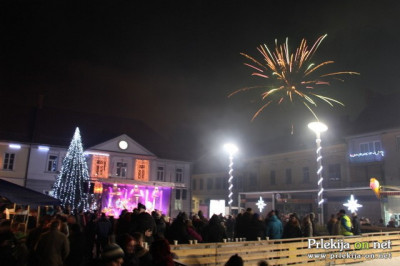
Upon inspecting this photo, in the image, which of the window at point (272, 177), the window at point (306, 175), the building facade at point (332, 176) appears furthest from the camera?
the window at point (272, 177)

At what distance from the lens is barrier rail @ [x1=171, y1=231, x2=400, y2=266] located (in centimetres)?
896

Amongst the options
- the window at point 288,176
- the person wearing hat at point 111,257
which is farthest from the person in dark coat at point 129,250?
the window at point 288,176

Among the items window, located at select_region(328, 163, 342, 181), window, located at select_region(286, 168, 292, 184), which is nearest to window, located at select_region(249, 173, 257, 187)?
window, located at select_region(286, 168, 292, 184)

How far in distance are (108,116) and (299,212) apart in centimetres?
2570

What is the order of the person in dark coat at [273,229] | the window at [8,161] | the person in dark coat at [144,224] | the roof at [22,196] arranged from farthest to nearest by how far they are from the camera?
the window at [8,161] → the roof at [22,196] → the person in dark coat at [273,229] → the person in dark coat at [144,224]

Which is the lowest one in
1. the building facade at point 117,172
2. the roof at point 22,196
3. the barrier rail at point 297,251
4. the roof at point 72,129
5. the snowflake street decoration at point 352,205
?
the barrier rail at point 297,251

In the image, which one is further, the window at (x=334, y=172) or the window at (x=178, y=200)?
the window at (x=178, y=200)

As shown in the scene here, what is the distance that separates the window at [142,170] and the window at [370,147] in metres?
22.4

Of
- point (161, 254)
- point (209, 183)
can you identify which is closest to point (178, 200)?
point (209, 183)

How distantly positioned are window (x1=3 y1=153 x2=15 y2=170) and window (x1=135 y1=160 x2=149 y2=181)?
12.4 m

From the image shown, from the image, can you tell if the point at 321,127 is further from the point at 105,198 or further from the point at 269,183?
the point at 269,183

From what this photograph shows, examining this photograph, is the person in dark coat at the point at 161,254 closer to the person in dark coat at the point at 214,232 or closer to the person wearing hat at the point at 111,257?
the person wearing hat at the point at 111,257

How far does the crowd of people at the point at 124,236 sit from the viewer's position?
570 centimetres

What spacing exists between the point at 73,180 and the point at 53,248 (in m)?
Result: 22.6
